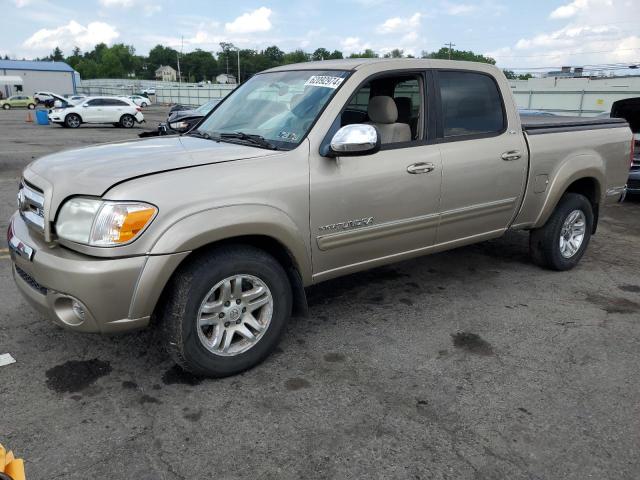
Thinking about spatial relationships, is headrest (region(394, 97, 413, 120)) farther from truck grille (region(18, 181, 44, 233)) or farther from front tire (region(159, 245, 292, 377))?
truck grille (region(18, 181, 44, 233))

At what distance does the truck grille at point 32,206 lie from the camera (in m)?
2.97

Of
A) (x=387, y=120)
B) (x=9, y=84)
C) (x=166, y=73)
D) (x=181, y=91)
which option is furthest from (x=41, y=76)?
(x=387, y=120)

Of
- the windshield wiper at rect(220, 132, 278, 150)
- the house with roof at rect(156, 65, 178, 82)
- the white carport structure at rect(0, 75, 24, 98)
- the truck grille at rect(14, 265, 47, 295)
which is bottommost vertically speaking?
the truck grille at rect(14, 265, 47, 295)

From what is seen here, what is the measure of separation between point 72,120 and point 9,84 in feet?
191

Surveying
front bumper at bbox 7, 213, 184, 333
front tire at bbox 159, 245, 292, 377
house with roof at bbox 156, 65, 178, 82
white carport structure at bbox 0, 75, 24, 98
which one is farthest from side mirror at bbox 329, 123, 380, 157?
house with roof at bbox 156, 65, 178, 82

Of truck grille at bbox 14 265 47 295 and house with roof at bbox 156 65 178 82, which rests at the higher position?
house with roof at bbox 156 65 178 82

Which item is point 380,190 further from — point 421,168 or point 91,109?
point 91,109

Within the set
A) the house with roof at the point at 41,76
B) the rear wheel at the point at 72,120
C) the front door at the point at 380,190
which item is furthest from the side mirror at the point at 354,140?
the house with roof at the point at 41,76

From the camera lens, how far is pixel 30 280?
119 inches

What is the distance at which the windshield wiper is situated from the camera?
11.0 ft

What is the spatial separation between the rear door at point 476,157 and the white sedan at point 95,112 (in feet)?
81.1

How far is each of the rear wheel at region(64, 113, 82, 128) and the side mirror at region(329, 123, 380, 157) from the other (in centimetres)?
2575

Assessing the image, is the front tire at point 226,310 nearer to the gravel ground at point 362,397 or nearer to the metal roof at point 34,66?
the gravel ground at point 362,397

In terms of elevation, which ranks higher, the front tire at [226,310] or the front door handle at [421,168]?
the front door handle at [421,168]
